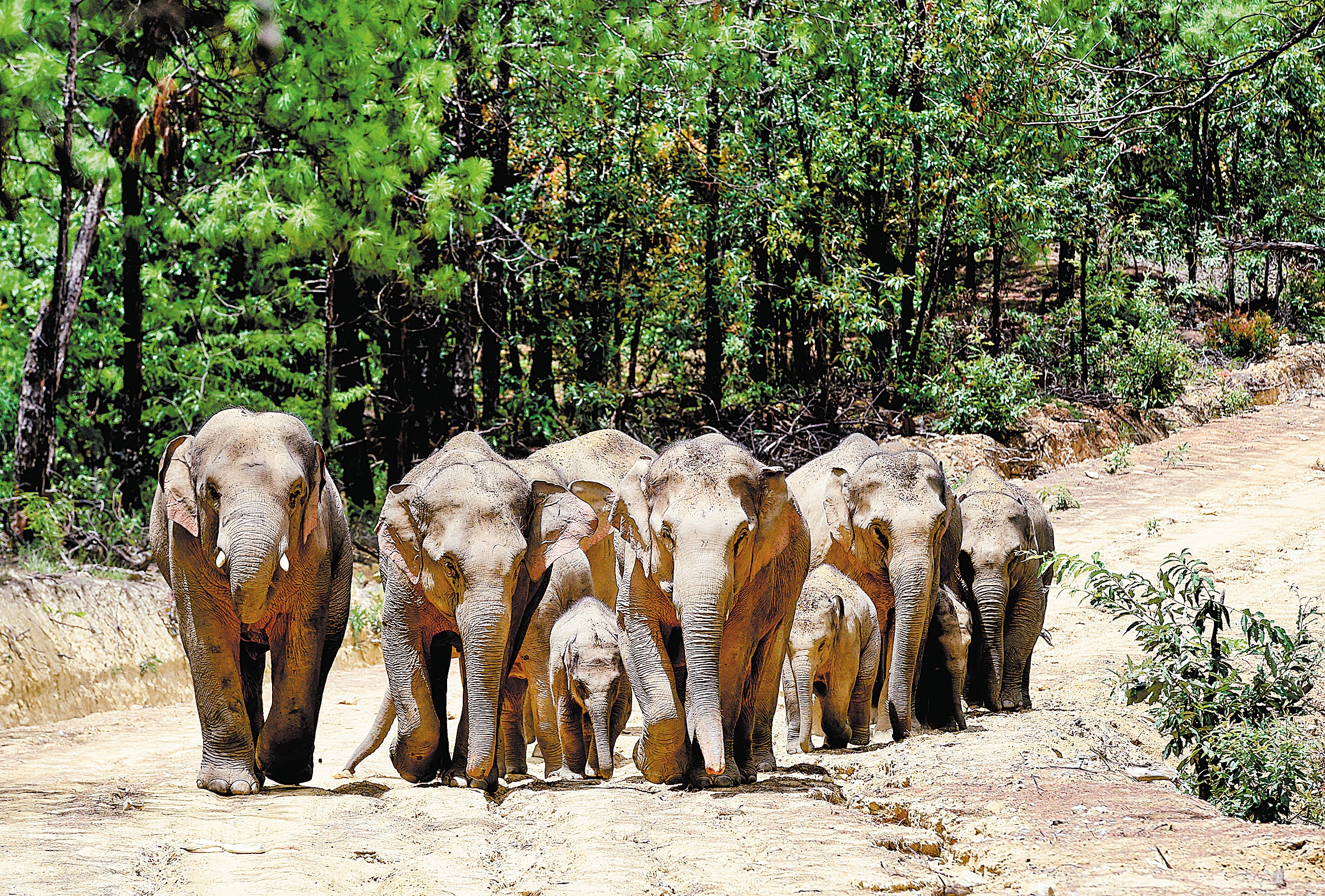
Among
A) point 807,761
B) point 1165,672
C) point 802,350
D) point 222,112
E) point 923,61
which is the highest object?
point 923,61

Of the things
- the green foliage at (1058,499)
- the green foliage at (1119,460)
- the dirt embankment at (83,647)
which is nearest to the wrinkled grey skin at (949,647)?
the dirt embankment at (83,647)

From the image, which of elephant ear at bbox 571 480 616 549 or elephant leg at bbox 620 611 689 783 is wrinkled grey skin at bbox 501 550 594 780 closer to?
elephant ear at bbox 571 480 616 549

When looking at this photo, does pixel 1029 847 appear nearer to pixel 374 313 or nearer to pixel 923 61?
pixel 374 313

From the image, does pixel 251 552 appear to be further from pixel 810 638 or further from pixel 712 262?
pixel 712 262

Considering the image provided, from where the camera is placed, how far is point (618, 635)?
798cm

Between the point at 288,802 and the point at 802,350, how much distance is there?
16.8 m

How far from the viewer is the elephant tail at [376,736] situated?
871 centimetres

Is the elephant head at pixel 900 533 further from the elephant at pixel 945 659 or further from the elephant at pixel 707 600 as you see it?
the elephant at pixel 707 600

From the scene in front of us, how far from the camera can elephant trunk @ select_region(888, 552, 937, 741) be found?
9305mm

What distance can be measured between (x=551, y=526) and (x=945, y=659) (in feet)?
11.4

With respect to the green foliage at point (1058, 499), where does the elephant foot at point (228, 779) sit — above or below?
below

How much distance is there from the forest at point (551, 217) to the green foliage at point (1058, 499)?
211 centimetres

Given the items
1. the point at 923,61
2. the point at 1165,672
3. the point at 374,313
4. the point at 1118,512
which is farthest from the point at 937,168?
the point at 1165,672

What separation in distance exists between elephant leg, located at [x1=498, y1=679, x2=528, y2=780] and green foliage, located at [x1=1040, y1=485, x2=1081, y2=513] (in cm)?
1199
